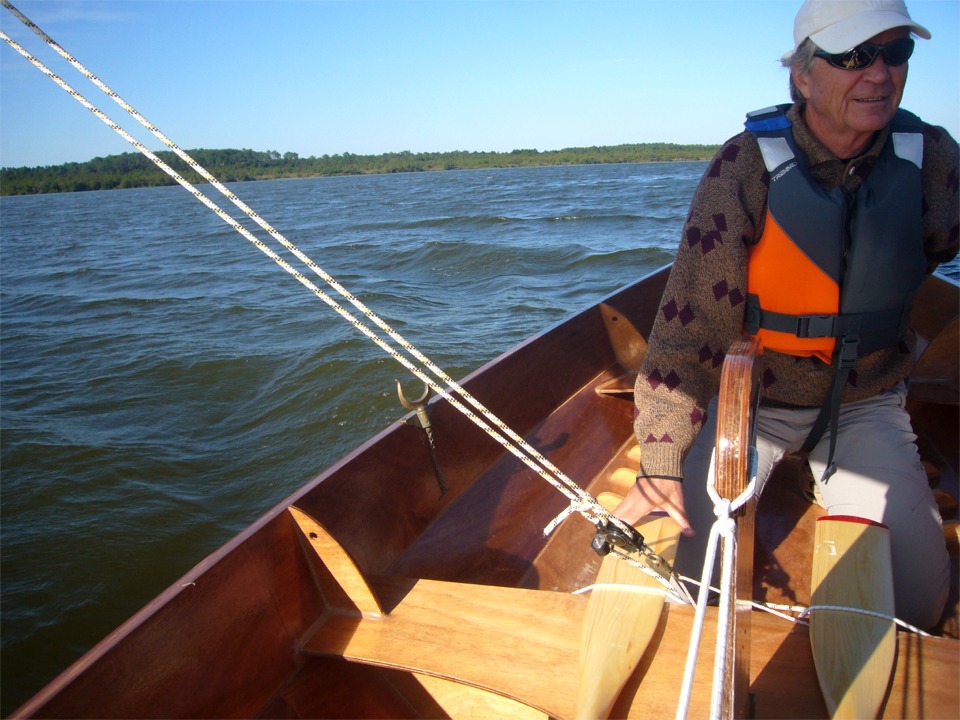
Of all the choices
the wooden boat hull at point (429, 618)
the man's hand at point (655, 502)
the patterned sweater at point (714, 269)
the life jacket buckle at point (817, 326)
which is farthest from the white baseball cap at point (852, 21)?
the wooden boat hull at point (429, 618)

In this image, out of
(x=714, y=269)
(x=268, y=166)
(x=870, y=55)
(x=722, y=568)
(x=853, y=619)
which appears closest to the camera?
(x=722, y=568)

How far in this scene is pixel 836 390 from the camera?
160cm

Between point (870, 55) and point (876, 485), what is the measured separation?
988 mm

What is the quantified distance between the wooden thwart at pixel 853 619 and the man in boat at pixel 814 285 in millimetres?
125

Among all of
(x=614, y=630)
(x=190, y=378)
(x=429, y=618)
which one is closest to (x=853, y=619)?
(x=614, y=630)

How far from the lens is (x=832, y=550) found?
1.41 m

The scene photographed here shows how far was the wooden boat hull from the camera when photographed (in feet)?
4.07

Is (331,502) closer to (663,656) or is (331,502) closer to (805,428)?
(663,656)

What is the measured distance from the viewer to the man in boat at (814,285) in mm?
1484

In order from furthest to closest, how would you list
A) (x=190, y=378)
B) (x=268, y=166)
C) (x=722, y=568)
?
(x=268, y=166)
(x=190, y=378)
(x=722, y=568)

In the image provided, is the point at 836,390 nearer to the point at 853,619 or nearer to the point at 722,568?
the point at 853,619

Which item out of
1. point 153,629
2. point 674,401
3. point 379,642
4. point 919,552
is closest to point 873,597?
point 919,552

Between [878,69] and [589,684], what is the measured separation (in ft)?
4.73

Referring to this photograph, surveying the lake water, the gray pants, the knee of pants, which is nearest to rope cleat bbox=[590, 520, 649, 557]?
the gray pants
